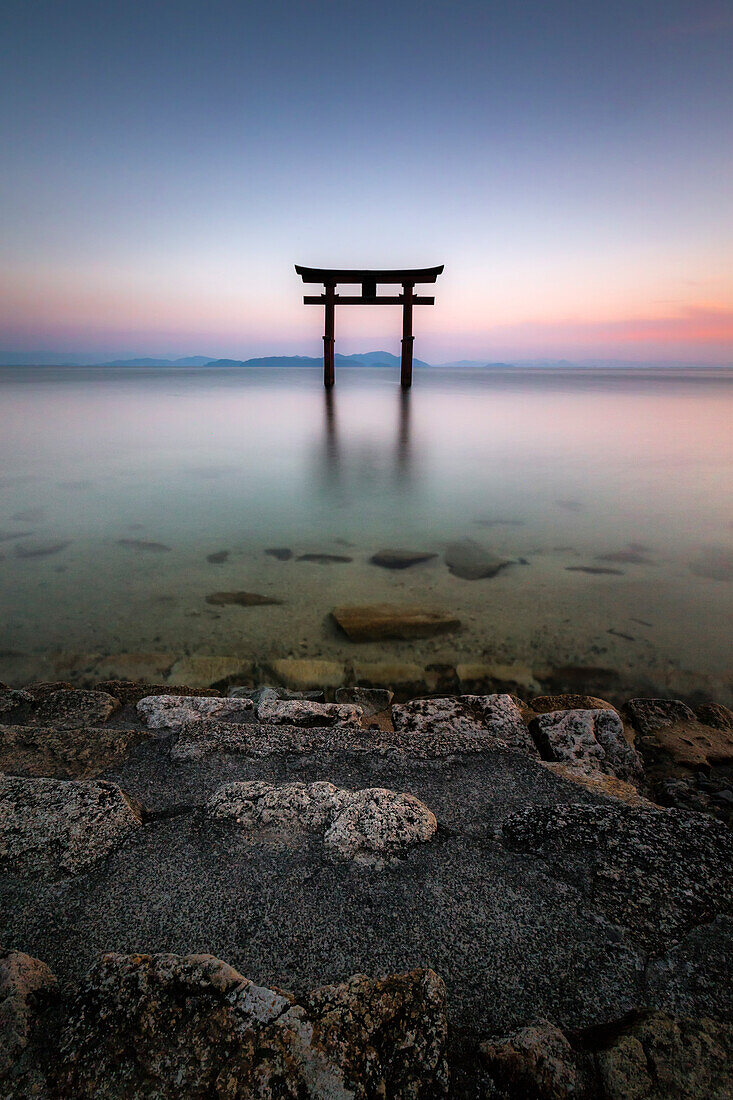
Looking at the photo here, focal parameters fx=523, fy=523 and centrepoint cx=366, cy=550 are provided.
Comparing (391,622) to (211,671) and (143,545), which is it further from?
(143,545)

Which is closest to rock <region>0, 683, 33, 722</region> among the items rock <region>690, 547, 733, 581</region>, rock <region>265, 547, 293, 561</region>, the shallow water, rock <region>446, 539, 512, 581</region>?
the shallow water

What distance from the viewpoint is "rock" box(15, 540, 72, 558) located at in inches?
237

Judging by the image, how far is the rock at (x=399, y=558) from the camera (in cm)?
578

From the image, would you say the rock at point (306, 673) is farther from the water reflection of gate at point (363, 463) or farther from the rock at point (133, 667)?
the water reflection of gate at point (363, 463)

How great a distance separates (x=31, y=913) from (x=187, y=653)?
8.48 ft

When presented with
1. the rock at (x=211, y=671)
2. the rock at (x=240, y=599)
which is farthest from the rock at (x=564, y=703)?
the rock at (x=240, y=599)

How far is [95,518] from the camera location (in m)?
7.54

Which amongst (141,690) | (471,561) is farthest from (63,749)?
(471,561)

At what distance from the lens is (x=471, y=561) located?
Result: 595cm

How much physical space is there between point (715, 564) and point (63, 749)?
6523mm

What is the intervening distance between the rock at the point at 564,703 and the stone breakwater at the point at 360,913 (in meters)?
0.51

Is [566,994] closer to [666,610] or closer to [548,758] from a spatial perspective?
[548,758]

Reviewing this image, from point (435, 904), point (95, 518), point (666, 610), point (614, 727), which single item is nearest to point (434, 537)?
point (666, 610)

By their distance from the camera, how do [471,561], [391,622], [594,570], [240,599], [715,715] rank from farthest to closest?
[471,561] → [594,570] → [240,599] → [391,622] → [715,715]
